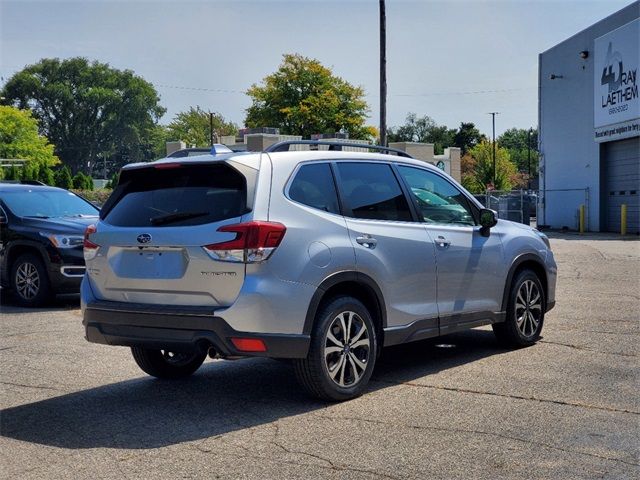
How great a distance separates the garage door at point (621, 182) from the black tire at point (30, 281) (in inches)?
969

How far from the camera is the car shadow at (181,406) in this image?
5.13 m

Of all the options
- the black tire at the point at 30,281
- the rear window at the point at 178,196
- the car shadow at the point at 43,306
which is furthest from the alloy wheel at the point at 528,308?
the black tire at the point at 30,281

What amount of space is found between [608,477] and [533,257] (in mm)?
3878

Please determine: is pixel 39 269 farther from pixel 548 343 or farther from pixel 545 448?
pixel 545 448

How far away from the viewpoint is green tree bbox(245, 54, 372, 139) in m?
72.8

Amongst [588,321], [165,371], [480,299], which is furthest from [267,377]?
[588,321]

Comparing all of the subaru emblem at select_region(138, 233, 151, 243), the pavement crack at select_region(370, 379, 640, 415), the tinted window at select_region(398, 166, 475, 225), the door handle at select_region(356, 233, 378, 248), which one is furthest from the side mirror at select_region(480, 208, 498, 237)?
the subaru emblem at select_region(138, 233, 151, 243)

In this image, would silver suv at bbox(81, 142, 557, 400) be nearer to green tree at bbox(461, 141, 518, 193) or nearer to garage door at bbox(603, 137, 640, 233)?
garage door at bbox(603, 137, 640, 233)

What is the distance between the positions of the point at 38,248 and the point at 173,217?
6.37 meters

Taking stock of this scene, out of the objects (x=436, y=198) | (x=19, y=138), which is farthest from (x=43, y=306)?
(x=19, y=138)

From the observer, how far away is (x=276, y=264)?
17.6 ft

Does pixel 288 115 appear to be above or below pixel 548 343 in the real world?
above

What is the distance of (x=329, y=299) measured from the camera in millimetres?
5793

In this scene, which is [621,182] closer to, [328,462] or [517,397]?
[517,397]
